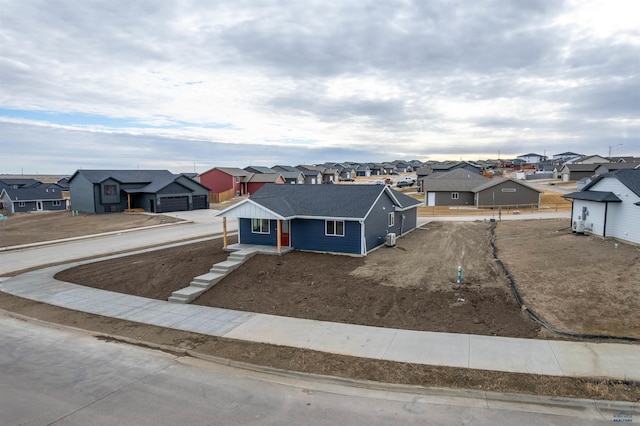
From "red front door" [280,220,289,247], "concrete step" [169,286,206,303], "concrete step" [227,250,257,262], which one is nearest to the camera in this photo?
"concrete step" [169,286,206,303]

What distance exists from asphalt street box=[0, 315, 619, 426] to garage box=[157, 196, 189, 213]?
4644cm

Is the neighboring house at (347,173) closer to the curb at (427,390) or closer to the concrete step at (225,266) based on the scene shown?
the concrete step at (225,266)

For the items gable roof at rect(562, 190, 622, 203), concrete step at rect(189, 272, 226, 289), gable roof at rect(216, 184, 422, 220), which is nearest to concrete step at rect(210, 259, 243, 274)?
concrete step at rect(189, 272, 226, 289)

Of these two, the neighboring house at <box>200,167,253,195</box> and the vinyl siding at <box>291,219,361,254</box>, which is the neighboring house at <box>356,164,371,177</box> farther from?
the vinyl siding at <box>291,219,361,254</box>

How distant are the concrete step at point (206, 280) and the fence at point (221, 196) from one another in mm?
52768

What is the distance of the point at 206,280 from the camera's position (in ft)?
60.4

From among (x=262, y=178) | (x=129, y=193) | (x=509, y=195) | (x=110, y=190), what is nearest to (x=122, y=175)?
(x=110, y=190)

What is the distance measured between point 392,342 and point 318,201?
1438cm

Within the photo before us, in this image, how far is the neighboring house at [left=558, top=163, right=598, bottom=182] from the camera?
8531 cm

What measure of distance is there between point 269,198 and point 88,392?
1679cm

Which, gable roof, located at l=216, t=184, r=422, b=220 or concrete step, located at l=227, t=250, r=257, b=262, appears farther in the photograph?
gable roof, located at l=216, t=184, r=422, b=220

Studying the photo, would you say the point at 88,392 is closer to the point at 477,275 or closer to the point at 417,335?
the point at 417,335

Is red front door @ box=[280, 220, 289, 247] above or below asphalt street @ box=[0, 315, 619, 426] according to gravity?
above

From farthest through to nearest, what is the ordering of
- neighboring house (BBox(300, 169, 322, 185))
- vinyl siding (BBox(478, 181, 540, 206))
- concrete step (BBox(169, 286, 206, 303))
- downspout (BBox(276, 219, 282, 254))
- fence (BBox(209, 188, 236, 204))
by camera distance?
1. neighboring house (BBox(300, 169, 322, 185))
2. fence (BBox(209, 188, 236, 204))
3. vinyl siding (BBox(478, 181, 540, 206))
4. downspout (BBox(276, 219, 282, 254))
5. concrete step (BBox(169, 286, 206, 303))
